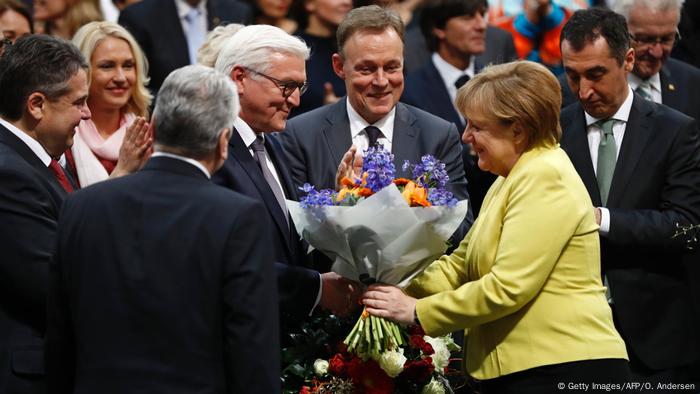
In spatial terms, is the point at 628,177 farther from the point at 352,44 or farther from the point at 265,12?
the point at 265,12

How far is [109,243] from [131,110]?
3025mm

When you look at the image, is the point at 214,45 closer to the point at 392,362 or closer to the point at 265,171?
the point at 265,171

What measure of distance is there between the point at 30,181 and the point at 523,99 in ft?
6.09

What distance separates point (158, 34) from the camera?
7.54 m

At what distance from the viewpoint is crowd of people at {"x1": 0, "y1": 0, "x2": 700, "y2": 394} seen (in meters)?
3.27

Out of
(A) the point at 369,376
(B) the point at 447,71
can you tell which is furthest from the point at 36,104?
(B) the point at 447,71

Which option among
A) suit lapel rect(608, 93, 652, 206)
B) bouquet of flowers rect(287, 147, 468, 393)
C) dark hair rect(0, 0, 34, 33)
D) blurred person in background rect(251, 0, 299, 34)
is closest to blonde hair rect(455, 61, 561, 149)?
bouquet of flowers rect(287, 147, 468, 393)

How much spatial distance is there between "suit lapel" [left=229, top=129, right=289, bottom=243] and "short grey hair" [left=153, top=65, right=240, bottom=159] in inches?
37.1

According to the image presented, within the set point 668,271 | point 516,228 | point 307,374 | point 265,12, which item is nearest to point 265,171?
point 307,374

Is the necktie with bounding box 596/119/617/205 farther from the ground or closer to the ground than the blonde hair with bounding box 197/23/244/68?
closer to the ground

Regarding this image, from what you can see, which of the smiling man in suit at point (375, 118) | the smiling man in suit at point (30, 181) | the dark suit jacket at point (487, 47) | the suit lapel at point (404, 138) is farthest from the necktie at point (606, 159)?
the dark suit jacket at point (487, 47)

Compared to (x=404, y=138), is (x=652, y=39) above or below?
above

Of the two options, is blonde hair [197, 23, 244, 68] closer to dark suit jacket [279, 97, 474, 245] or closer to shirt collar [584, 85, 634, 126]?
dark suit jacket [279, 97, 474, 245]

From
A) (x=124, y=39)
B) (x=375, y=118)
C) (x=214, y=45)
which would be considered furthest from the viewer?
(x=124, y=39)
